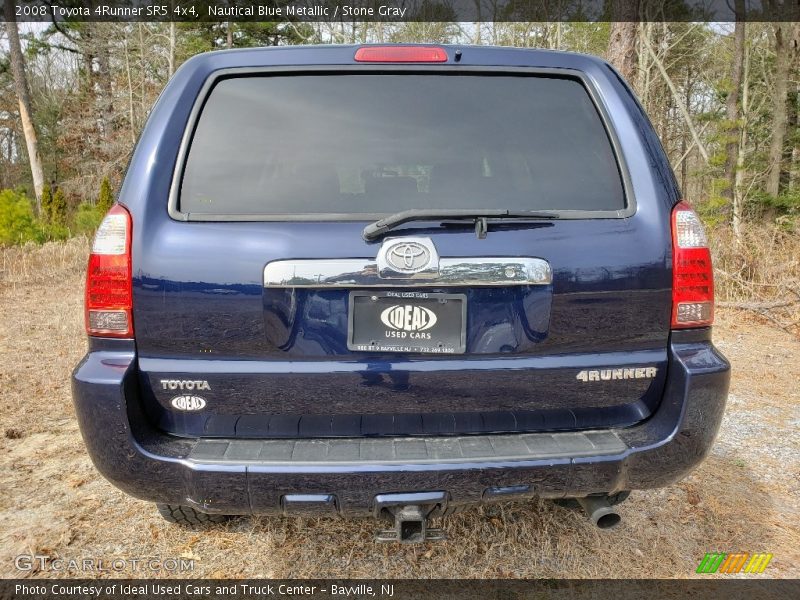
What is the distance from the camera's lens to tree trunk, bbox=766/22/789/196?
52.3 feet

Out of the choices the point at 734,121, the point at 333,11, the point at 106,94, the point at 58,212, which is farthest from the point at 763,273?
the point at 106,94

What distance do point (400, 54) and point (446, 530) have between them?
2062mm

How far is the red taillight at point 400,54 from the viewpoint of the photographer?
1946 mm

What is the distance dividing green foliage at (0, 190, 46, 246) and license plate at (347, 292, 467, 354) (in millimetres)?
12698

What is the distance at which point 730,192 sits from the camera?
1521 cm

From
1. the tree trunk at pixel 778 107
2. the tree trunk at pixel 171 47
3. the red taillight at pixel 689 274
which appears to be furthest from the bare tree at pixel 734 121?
the tree trunk at pixel 171 47

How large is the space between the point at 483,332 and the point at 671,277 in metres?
0.67

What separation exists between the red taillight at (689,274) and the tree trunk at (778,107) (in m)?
17.5

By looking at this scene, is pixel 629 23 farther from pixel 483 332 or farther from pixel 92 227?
pixel 92 227

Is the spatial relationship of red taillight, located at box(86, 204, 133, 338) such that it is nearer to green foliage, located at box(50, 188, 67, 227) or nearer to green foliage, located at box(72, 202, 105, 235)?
green foliage, located at box(72, 202, 105, 235)

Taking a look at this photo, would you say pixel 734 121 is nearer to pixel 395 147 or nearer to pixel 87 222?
pixel 395 147

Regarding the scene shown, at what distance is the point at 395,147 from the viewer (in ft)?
6.23

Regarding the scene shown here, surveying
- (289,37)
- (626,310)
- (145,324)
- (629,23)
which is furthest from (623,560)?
(289,37)

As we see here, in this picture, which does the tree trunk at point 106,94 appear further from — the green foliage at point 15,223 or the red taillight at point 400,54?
the red taillight at point 400,54
